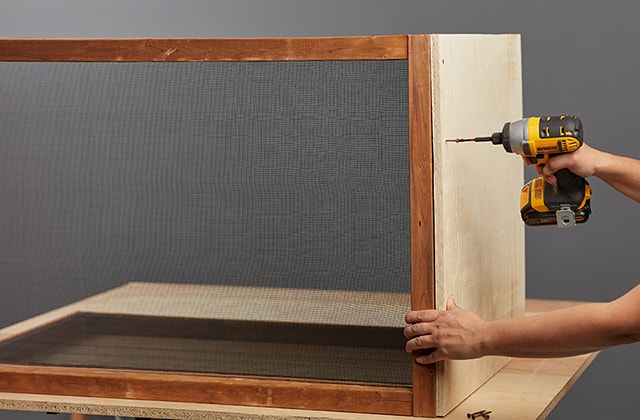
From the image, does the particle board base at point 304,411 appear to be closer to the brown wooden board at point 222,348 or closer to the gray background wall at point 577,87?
the brown wooden board at point 222,348

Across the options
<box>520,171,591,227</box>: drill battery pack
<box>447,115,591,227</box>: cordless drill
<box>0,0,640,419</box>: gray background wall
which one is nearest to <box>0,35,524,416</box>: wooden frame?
<box>447,115,591,227</box>: cordless drill

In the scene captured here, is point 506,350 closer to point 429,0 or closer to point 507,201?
point 507,201

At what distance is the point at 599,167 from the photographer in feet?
6.42

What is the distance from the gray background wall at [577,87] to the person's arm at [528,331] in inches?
68.0

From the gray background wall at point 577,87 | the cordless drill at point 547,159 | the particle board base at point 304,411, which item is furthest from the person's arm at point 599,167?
the gray background wall at point 577,87

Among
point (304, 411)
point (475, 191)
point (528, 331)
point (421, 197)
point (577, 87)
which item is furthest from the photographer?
point (577, 87)

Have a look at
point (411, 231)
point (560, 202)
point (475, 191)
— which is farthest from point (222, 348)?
point (560, 202)

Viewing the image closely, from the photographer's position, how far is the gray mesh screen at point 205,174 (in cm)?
197

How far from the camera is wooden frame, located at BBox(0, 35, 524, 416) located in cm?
191

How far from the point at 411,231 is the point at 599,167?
0.39 meters

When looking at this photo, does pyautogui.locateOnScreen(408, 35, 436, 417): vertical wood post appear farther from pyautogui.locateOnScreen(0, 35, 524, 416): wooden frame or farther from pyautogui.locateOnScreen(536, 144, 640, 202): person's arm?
pyautogui.locateOnScreen(536, 144, 640, 202): person's arm

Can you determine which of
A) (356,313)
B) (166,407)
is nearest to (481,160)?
(356,313)

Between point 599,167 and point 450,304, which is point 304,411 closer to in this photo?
point 450,304

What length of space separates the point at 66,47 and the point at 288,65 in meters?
0.48
